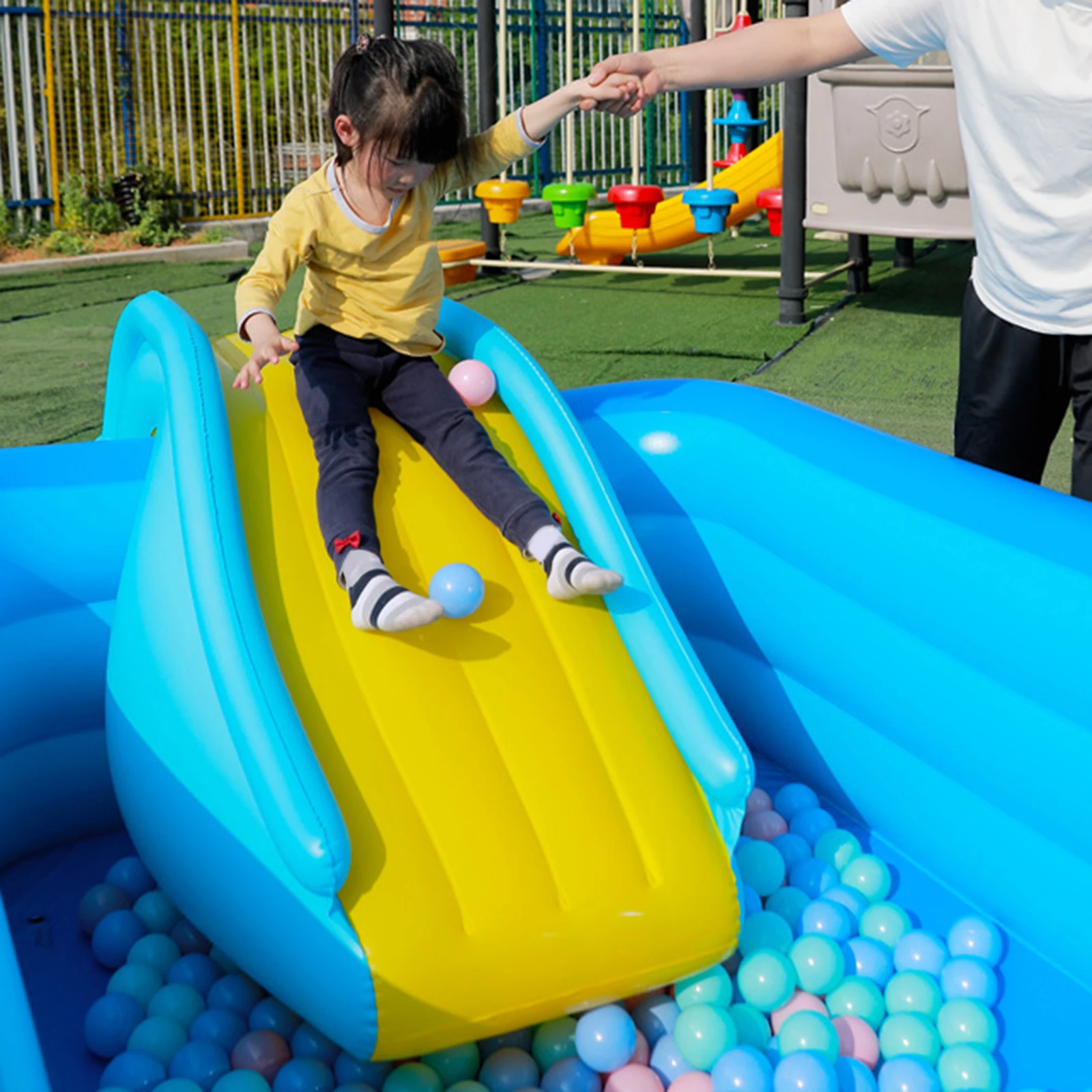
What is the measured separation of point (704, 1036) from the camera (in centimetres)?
167

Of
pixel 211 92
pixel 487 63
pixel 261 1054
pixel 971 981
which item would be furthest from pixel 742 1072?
pixel 211 92

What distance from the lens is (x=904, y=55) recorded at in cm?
207

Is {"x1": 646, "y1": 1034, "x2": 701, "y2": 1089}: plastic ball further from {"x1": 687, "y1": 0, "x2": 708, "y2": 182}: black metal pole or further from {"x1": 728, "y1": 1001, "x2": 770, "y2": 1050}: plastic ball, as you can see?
{"x1": 687, "y1": 0, "x2": 708, "y2": 182}: black metal pole

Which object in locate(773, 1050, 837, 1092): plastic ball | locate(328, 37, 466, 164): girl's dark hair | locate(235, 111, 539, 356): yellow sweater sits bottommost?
locate(773, 1050, 837, 1092): plastic ball

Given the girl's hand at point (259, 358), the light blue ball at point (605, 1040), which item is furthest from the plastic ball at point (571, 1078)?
the girl's hand at point (259, 358)

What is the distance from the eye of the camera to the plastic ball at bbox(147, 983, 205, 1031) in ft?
5.77

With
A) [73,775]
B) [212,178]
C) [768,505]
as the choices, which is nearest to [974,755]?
[768,505]

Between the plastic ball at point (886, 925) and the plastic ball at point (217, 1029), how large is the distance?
2.95ft

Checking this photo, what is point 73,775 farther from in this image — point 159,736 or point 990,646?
point 990,646

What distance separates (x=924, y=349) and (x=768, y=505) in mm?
3110

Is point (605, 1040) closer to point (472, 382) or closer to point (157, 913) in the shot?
point (157, 913)

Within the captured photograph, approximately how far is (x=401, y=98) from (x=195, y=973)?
4.23ft

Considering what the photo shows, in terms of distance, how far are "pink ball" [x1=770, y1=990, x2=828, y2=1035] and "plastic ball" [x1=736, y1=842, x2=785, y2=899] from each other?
0.69 feet

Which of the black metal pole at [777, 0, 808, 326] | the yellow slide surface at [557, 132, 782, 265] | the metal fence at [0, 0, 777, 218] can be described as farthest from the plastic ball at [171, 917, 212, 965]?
the metal fence at [0, 0, 777, 218]
